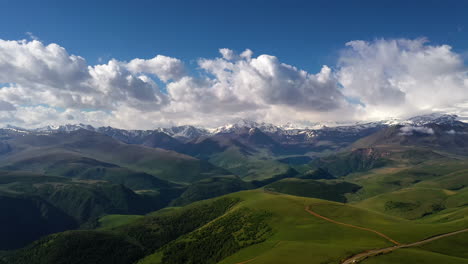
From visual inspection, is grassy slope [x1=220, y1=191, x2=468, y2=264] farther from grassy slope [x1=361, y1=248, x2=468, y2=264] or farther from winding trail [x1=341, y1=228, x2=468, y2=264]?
grassy slope [x1=361, y1=248, x2=468, y2=264]

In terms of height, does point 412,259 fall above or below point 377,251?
above

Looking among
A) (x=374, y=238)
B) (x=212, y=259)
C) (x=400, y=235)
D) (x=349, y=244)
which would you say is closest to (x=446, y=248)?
(x=400, y=235)

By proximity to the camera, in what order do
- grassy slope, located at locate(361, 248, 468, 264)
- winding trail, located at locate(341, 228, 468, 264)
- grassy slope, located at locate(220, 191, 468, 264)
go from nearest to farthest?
grassy slope, located at locate(361, 248, 468, 264)
winding trail, located at locate(341, 228, 468, 264)
grassy slope, located at locate(220, 191, 468, 264)

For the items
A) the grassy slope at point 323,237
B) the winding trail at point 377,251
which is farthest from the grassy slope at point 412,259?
the grassy slope at point 323,237

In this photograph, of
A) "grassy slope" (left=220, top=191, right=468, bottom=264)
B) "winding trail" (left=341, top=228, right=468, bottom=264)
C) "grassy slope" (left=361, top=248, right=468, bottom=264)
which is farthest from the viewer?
"grassy slope" (left=220, top=191, right=468, bottom=264)

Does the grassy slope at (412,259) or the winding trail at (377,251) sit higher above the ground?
the grassy slope at (412,259)

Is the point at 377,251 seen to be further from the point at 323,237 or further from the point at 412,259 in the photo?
the point at 323,237

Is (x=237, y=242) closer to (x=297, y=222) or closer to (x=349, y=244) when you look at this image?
(x=297, y=222)

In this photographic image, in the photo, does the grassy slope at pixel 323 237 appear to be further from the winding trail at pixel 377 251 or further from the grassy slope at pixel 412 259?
the grassy slope at pixel 412 259

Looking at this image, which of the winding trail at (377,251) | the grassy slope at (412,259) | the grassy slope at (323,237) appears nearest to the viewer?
the grassy slope at (412,259)

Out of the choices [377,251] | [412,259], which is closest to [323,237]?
[377,251]

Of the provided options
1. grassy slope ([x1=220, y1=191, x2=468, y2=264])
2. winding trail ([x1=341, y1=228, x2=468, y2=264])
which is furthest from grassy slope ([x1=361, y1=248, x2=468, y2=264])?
grassy slope ([x1=220, y1=191, x2=468, y2=264])
